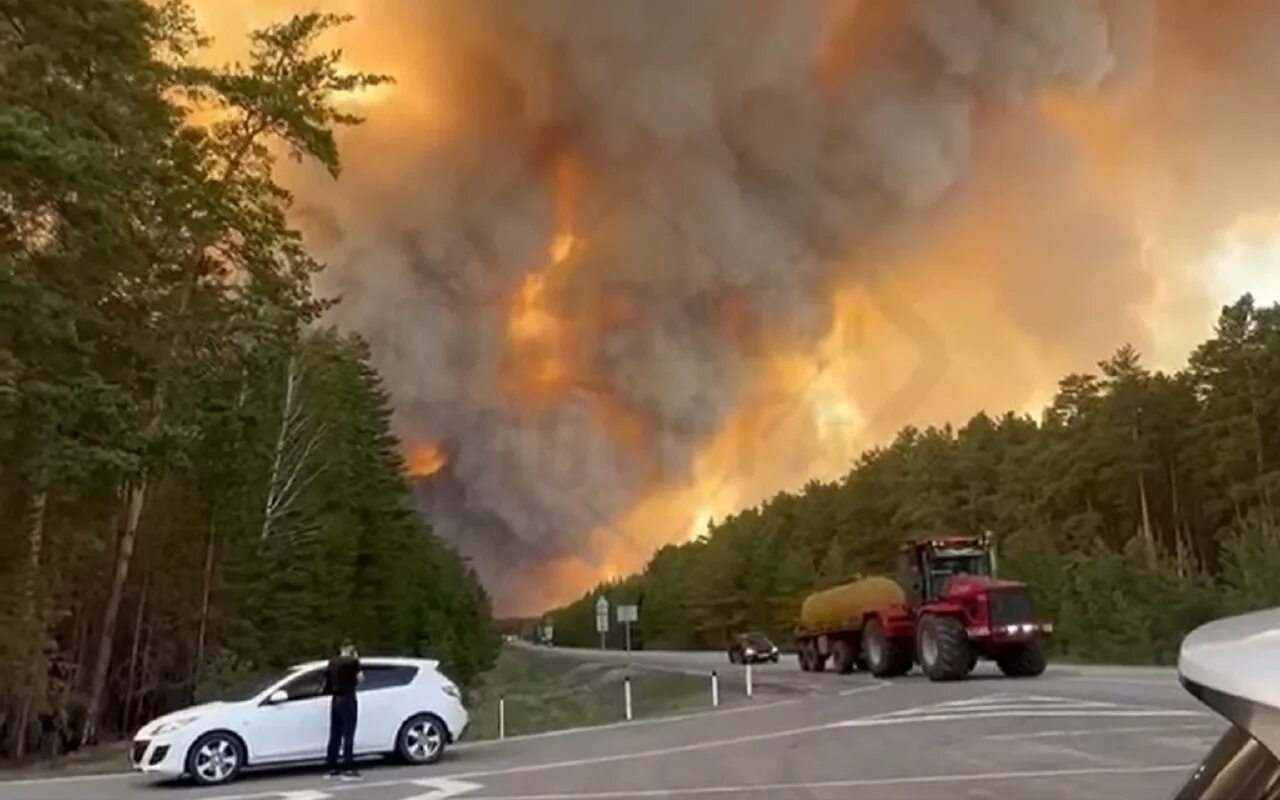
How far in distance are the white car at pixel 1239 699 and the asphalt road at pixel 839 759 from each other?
9052mm

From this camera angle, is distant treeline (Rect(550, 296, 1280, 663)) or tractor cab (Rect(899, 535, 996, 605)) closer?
tractor cab (Rect(899, 535, 996, 605))

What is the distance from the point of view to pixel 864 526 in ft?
312

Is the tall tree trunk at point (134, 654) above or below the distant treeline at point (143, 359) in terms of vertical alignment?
below

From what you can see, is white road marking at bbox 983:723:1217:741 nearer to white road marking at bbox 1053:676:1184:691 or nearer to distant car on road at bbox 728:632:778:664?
white road marking at bbox 1053:676:1184:691

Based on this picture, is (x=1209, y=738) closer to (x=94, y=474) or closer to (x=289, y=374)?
(x=94, y=474)

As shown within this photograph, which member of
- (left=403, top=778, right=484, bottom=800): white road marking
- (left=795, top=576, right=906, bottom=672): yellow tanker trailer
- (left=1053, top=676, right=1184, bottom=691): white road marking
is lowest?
(left=403, top=778, right=484, bottom=800): white road marking

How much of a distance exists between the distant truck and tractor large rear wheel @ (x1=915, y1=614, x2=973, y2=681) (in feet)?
0.07

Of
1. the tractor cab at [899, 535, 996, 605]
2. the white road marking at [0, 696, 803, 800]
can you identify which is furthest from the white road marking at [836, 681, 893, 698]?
the tractor cab at [899, 535, 996, 605]

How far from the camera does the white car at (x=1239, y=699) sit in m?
1.60

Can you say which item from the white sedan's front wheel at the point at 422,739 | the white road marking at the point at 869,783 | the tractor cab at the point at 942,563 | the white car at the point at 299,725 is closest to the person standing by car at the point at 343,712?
the white car at the point at 299,725

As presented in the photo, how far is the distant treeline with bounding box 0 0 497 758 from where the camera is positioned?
65.2 feet

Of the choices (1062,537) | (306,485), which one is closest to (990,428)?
(1062,537)

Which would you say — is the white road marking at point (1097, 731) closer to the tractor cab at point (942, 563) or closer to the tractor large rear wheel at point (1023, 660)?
the tractor large rear wheel at point (1023, 660)

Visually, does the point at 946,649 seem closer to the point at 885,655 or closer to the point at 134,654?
the point at 885,655
